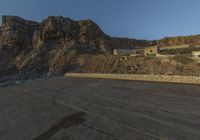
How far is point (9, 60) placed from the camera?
51406mm

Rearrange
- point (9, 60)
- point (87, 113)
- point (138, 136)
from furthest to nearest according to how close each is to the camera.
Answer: point (9, 60)
point (87, 113)
point (138, 136)

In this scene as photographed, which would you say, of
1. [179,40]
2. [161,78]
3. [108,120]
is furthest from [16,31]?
[179,40]

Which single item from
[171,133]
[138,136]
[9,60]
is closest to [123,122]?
[138,136]

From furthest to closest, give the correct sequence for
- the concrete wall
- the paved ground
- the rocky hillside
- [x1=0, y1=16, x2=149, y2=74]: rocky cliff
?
the rocky hillside < [x1=0, y1=16, x2=149, y2=74]: rocky cliff < the concrete wall < the paved ground

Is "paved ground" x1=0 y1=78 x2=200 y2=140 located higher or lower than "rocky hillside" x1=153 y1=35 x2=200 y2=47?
lower

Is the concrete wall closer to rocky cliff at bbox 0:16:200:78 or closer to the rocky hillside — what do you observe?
rocky cliff at bbox 0:16:200:78

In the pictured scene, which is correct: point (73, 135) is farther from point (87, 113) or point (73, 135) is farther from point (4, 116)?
point (4, 116)

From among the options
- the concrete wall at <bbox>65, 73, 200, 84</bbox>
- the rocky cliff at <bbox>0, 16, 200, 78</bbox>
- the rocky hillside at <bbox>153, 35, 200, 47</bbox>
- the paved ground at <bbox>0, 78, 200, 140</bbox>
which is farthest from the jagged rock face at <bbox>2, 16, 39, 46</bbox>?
the rocky hillside at <bbox>153, 35, 200, 47</bbox>

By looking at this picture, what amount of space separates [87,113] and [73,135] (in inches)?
82.3

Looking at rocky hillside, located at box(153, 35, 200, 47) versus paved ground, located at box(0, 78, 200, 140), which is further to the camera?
rocky hillside, located at box(153, 35, 200, 47)

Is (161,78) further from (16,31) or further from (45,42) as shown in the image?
(16,31)

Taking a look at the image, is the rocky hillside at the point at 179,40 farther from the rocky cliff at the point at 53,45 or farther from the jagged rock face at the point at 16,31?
the jagged rock face at the point at 16,31

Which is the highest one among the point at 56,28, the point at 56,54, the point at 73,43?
the point at 56,28

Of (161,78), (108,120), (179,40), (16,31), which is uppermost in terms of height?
(16,31)
